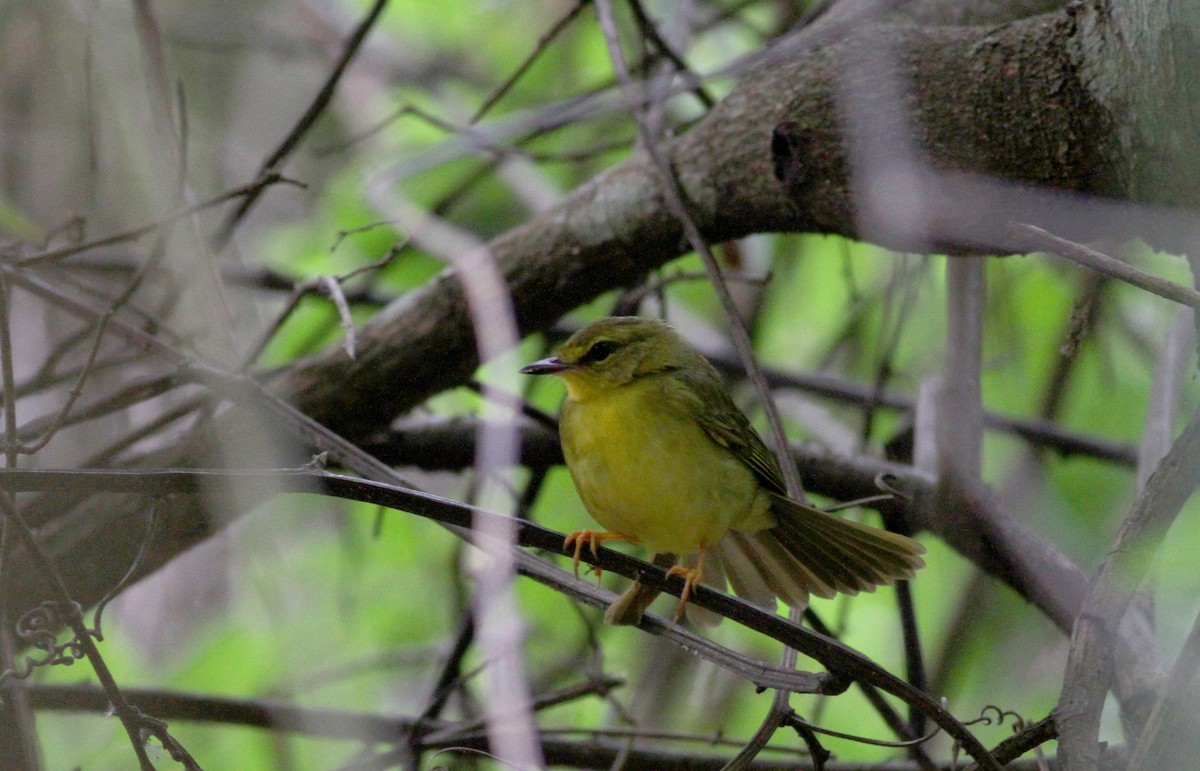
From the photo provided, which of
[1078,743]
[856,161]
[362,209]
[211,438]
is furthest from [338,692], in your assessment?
[1078,743]

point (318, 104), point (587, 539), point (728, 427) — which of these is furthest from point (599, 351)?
point (318, 104)

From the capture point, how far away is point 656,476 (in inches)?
102

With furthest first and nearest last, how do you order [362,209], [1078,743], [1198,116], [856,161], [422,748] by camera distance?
[362,209], [422,748], [856,161], [1198,116], [1078,743]

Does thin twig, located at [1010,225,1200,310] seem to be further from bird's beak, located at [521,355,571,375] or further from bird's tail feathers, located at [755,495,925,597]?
bird's beak, located at [521,355,571,375]

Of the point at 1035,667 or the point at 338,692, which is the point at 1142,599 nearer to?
the point at 1035,667

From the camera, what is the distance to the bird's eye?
2961mm

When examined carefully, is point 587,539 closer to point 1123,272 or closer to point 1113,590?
point 1113,590

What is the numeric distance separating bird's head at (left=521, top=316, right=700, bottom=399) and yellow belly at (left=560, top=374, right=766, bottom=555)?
155 mm

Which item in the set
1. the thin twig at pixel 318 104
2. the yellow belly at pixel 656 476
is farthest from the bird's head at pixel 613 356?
the thin twig at pixel 318 104

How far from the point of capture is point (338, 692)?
4.09 m

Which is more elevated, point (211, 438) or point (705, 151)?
point (705, 151)

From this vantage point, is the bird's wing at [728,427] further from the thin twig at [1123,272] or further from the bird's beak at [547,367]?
the thin twig at [1123,272]

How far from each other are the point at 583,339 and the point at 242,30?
370cm

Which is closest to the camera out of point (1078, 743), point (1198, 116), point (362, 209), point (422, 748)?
point (1078, 743)
